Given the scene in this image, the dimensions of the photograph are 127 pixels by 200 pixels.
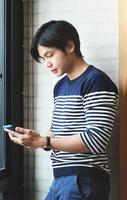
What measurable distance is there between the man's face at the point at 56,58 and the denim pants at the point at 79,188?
407 millimetres

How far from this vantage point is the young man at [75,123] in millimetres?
1368

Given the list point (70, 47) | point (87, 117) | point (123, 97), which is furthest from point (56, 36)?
point (123, 97)

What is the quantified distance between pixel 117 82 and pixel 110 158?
35cm

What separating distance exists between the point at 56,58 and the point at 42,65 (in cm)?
44

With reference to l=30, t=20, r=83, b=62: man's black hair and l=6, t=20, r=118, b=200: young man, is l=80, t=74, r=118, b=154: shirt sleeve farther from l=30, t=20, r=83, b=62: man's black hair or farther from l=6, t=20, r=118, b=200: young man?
l=30, t=20, r=83, b=62: man's black hair

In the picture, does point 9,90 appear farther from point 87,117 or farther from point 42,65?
point 87,117

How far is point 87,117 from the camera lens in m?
1.38

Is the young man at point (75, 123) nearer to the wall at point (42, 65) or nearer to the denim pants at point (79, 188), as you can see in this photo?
the denim pants at point (79, 188)

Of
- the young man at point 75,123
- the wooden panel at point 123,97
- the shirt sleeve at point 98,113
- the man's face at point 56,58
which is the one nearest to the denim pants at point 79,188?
the young man at point 75,123

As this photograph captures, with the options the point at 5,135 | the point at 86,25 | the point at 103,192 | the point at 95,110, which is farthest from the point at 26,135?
the point at 86,25

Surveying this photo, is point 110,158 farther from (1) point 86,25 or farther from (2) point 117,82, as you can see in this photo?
(1) point 86,25

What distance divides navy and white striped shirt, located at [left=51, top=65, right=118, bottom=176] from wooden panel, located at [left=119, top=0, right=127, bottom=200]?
250mm

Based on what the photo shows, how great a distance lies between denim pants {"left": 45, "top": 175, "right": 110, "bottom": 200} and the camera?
1370 millimetres

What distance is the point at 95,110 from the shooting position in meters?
1.37
